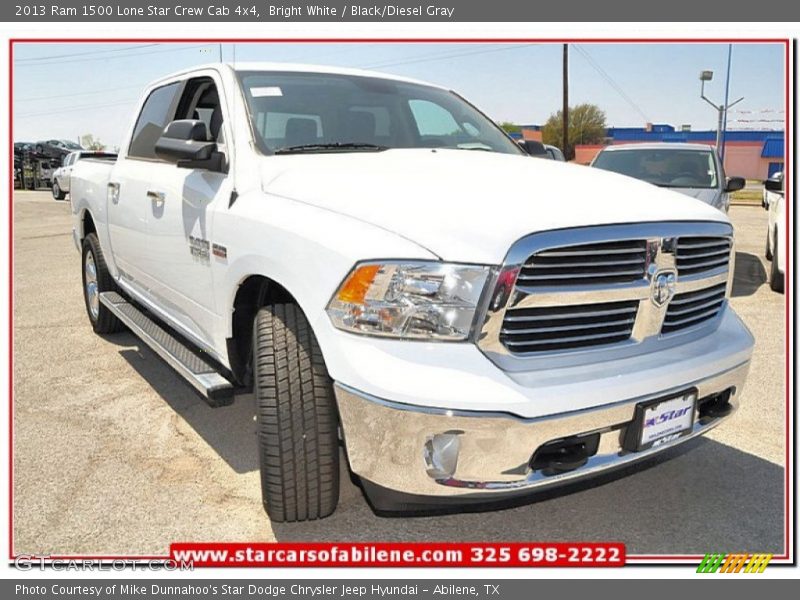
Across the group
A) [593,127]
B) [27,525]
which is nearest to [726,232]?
[27,525]

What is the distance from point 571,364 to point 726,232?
1027 mm

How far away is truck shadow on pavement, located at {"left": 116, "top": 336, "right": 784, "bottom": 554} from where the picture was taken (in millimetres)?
2844

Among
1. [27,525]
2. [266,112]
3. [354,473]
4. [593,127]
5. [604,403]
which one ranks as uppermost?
[593,127]

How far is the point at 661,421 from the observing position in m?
2.54

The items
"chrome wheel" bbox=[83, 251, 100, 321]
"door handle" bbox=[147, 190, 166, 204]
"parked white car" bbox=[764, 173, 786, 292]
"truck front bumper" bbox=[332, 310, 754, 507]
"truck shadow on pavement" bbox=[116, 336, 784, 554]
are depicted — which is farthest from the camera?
"parked white car" bbox=[764, 173, 786, 292]

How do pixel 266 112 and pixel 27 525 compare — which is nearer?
pixel 27 525

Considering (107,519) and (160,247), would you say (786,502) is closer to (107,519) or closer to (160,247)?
(107,519)

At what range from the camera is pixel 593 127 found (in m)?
57.8

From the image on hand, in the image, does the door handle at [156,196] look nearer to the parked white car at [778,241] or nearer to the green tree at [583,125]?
the parked white car at [778,241]

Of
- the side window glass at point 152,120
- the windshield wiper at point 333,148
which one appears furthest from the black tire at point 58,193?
the windshield wiper at point 333,148

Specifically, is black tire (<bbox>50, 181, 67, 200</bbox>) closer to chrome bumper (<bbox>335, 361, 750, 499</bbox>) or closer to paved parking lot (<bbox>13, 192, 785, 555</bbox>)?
paved parking lot (<bbox>13, 192, 785, 555</bbox>)

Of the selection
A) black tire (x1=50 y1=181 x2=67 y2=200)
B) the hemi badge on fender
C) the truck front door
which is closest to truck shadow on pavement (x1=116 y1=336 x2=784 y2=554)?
the truck front door

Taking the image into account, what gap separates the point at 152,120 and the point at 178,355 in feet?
6.08

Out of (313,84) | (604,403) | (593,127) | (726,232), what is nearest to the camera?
(604,403)
